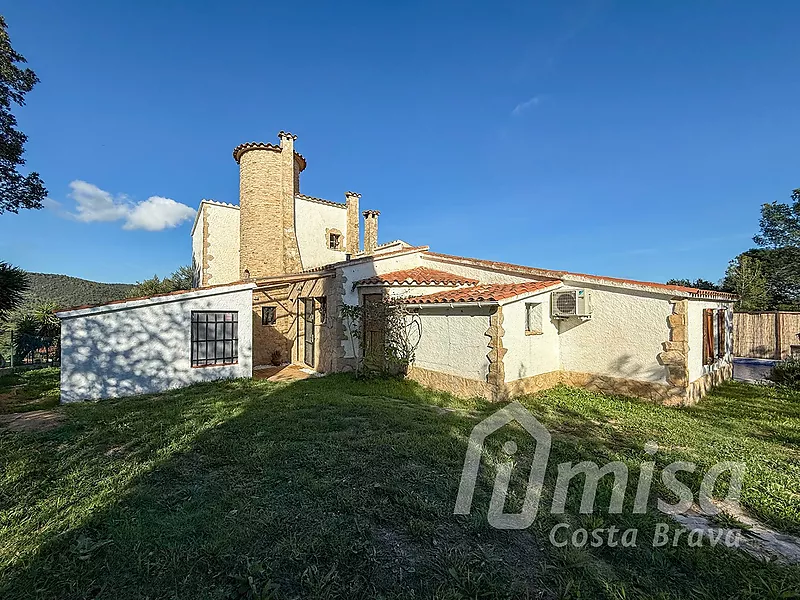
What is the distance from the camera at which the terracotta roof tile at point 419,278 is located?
11828 millimetres

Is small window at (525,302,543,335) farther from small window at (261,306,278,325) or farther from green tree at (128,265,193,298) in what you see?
green tree at (128,265,193,298)

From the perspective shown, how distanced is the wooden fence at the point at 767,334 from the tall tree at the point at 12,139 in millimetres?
30379

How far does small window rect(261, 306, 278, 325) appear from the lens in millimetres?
16453

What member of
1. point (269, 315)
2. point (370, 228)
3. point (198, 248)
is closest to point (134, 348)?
point (269, 315)

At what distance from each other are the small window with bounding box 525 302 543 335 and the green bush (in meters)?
8.13

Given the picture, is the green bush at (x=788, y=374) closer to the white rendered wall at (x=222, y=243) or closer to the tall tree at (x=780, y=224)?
the white rendered wall at (x=222, y=243)

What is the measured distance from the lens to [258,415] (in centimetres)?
725

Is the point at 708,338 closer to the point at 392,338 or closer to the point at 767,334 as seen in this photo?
the point at 392,338

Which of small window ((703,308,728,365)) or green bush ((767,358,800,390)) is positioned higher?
small window ((703,308,728,365))

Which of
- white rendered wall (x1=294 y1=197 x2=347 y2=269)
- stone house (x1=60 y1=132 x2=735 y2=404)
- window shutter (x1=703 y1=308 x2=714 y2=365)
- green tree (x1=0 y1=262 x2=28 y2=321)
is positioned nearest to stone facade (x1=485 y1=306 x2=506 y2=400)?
stone house (x1=60 y1=132 x2=735 y2=404)

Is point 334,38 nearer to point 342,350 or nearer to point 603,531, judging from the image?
point 342,350

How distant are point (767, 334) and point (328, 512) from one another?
74.2ft

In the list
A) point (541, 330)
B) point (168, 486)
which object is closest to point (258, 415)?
point (168, 486)

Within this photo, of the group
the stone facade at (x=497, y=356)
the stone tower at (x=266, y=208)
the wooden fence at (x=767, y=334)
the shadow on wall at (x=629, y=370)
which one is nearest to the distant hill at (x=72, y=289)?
the stone tower at (x=266, y=208)
